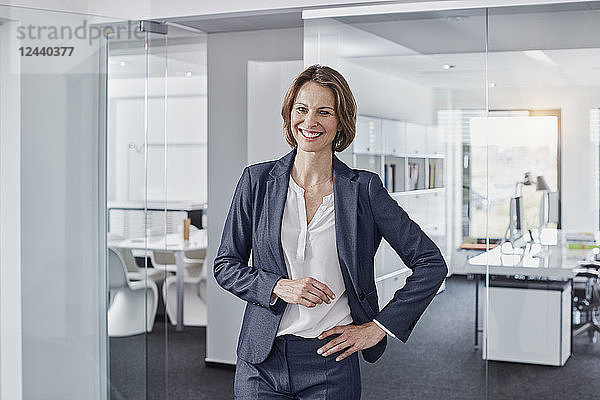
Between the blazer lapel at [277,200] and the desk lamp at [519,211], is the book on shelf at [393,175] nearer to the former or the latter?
the desk lamp at [519,211]

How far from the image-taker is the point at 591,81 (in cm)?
A: 364

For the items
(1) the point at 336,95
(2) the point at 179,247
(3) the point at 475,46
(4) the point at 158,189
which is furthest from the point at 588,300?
(4) the point at 158,189

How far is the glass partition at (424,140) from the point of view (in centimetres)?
389

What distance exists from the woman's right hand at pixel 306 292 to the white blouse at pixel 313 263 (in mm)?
89

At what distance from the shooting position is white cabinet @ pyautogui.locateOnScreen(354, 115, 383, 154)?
4.08 meters

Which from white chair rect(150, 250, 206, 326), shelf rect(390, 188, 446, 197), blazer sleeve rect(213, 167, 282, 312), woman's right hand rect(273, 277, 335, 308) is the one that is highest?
shelf rect(390, 188, 446, 197)

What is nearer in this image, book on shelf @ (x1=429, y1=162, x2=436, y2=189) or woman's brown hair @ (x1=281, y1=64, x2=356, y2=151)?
woman's brown hair @ (x1=281, y1=64, x2=356, y2=151)

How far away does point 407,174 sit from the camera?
4016mm

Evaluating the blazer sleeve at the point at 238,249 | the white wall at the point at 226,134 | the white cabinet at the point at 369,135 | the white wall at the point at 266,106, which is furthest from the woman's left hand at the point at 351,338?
the white wall at the point at 226,134

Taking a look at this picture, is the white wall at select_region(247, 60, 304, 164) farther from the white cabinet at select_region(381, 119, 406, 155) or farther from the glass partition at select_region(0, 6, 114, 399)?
the glass partition at select_region(0, 6, 114, 399)

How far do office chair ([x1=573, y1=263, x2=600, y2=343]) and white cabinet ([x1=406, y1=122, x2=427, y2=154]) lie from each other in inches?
37.2

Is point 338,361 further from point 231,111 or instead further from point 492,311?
point 231,111

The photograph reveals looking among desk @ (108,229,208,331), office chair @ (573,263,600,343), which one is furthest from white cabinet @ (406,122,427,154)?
desk @ (108,229,208,331)

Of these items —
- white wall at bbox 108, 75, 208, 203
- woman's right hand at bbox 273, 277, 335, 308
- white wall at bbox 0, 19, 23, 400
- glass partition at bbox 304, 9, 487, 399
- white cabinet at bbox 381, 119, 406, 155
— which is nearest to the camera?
woman's right hand at bbox 273, 277, 335, 308
